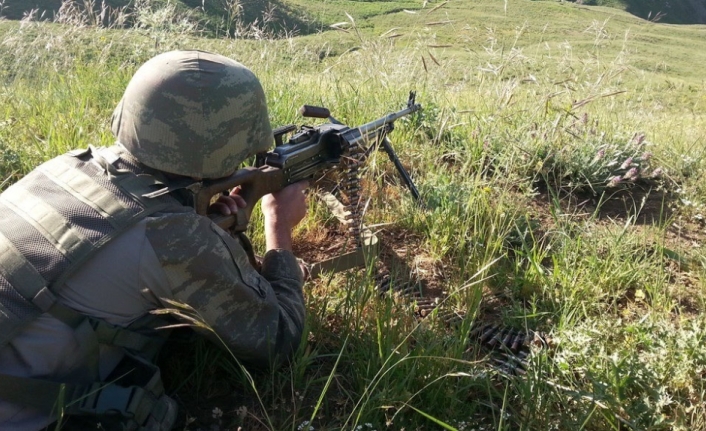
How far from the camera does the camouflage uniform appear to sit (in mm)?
2070

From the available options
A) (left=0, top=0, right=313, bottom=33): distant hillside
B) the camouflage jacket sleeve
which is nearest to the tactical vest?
the camouflage jacket sleeve

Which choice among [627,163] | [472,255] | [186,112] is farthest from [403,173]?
[186,112]

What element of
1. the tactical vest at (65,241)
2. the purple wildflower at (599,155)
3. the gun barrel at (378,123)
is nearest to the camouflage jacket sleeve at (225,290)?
the tactical vest at (65,241)

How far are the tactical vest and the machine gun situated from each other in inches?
15.5

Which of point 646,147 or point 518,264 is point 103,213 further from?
point 646,147

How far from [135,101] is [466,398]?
5.75 ft

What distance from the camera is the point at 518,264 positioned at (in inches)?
141

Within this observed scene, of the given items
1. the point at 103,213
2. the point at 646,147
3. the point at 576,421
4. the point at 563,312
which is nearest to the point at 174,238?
the point at 103,213

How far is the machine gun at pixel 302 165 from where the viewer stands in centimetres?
276

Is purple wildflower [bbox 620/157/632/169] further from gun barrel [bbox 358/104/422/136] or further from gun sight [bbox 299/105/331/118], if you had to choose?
gun sight [bbox 299/105/331/118]

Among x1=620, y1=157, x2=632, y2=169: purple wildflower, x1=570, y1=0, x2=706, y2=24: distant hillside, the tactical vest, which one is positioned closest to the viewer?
the tactical vest

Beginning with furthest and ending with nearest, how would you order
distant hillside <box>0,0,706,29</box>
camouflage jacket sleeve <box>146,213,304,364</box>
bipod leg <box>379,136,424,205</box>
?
distant hillside <box>0,0,706,29</box> → bipod leg <box>379,136,424,205</box> → camouflage jacket sleeve <box>146,213,304,364</box>

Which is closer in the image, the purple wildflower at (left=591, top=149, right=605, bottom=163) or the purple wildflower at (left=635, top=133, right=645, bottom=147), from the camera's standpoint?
the purple wildflower at (left=591, top=149, right=605, bottom=163)

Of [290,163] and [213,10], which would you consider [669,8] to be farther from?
[290,163]
